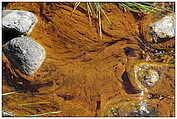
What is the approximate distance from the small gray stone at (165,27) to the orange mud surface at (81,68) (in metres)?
0.07

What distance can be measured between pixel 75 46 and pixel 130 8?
374mm


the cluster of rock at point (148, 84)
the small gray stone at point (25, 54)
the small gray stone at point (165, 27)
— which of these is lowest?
the cluster of rock at point (148, 84)

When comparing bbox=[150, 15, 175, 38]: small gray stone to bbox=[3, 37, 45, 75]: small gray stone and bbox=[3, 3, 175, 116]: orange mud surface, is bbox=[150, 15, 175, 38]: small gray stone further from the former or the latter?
bbox=[3, 37, 45, 75]: small gray stone

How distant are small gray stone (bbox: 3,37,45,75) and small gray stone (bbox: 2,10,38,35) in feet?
0.17

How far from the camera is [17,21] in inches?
79.9

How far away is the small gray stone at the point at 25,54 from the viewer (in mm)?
2029

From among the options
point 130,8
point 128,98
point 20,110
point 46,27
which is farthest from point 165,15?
point 20,110

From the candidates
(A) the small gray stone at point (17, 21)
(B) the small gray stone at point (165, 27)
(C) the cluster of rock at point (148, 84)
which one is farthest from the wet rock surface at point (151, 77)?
(A) the small gray stone at point (17, 21)

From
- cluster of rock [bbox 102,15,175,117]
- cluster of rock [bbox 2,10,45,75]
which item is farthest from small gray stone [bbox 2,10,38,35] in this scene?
cluster of rock [bbox 102,15,175,117]

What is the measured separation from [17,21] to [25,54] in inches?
7.4

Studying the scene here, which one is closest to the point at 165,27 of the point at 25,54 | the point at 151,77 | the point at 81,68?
the point at 151,77

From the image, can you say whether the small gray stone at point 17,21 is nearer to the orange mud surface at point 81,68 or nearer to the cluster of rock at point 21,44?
the cluster of rock at point 21,44

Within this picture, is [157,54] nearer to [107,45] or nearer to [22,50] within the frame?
[107,45]

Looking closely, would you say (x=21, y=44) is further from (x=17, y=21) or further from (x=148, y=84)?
(x=148, y=84)
